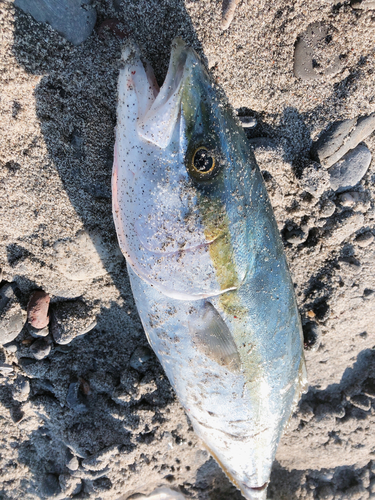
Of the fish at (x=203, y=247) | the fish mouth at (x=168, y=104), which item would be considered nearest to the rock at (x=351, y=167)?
the fish at (x=203, y=247)

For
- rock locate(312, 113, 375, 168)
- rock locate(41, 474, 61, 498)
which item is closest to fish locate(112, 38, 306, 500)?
rock locate(312, 113, 375, 168)

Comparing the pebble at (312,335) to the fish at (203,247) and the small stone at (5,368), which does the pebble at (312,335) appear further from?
the small stone at (5,368)

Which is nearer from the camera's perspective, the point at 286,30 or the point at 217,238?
the point at 217,238

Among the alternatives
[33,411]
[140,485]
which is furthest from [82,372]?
[140,485]

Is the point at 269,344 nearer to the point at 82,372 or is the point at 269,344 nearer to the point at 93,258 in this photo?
the point at 93,258

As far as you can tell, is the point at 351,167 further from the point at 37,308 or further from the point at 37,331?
the point at 37,331

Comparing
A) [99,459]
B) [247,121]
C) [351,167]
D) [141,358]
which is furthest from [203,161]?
[99,459]

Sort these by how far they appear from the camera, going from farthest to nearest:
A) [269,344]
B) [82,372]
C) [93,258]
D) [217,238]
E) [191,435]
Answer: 1. [191,435]
2. [82,372]
3. [93,258]
4. [269,344]
5. [217,238]
